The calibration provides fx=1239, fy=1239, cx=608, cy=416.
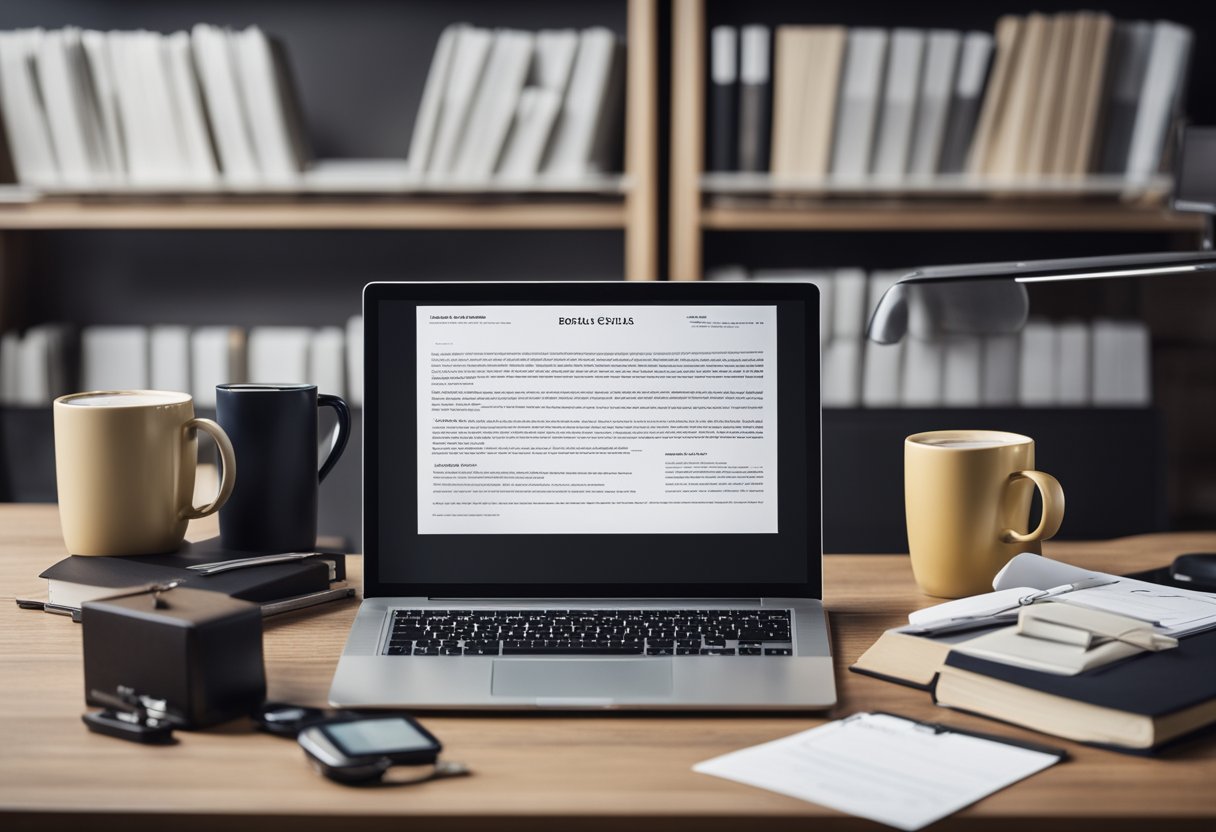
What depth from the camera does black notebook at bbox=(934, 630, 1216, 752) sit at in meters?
0.76

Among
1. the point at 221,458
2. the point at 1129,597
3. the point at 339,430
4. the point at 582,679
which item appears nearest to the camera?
the point at 582,679

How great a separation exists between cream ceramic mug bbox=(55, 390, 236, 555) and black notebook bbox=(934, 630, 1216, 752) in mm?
657

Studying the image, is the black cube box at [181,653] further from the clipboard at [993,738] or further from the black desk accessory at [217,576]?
the clipboard at [993,738]

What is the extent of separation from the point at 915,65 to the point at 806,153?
9.9 inches

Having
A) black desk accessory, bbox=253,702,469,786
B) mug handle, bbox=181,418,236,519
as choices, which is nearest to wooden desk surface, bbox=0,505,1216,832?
black desk accessory, bbox=253,702,469,786

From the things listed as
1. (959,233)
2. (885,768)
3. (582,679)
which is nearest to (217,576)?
(582,679)

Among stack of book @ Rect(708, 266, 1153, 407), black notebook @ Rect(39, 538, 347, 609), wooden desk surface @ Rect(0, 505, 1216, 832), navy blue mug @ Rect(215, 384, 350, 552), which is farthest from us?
stack of book @ Rect(708, 266, 1153, 407)

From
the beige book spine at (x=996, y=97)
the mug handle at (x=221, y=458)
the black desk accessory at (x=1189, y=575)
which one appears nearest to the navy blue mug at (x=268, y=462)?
the mug handle at (x=221, y=458)

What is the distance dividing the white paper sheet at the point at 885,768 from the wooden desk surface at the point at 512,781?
10mm

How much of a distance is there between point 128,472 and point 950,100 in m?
1.74

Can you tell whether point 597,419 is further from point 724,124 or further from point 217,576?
point 724,124

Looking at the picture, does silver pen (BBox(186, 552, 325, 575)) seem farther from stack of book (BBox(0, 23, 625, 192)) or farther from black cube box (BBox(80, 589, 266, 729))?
stack of book (BBox(0, 23, 625, 192))

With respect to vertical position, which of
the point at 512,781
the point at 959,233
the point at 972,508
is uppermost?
the point at 959,233

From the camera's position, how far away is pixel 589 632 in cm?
96
